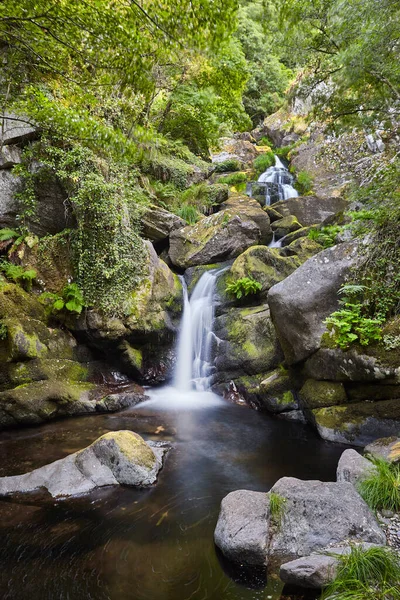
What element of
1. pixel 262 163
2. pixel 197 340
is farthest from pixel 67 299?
pixel 262 163

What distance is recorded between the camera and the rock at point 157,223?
1183cm

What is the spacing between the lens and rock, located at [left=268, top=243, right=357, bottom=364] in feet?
22.3

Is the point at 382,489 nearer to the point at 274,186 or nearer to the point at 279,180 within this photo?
the point at 274,186

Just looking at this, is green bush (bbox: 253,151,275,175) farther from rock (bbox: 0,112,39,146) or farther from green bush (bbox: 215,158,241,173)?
rock (bbox: 0,112,39,146)

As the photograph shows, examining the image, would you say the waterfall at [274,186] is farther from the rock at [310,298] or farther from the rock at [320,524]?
the rock at [320,524]

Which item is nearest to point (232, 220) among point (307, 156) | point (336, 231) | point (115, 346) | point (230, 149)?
point (336, 231)

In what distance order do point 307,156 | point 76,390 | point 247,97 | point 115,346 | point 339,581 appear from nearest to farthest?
point 339,581, point 76,390, point 115,346, point 307,156, point 247,97

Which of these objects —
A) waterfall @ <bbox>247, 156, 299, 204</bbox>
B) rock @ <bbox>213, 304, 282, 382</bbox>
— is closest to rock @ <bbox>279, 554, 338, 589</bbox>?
rock @ <bbox>213, 304, 282, 382</bbox>

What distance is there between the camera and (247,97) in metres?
28.6

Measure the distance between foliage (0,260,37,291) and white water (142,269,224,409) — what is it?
4.14 meters

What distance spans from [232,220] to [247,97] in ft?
70.1

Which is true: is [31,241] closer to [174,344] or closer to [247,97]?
[174,344]

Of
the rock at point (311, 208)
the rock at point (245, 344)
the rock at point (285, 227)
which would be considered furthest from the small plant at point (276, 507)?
the rock at point (311, 208)

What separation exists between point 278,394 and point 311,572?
4.99 metres
